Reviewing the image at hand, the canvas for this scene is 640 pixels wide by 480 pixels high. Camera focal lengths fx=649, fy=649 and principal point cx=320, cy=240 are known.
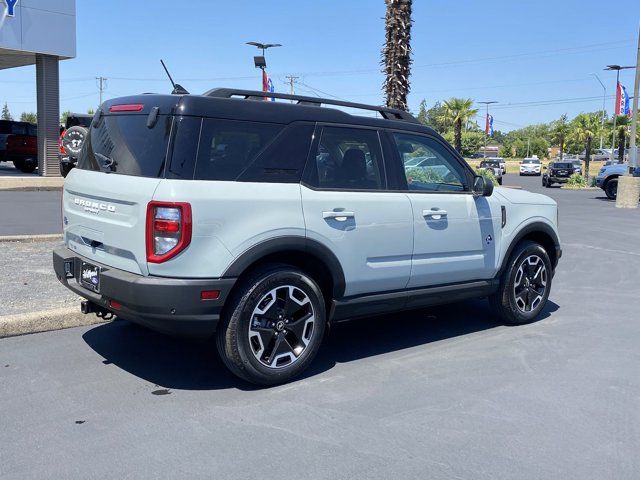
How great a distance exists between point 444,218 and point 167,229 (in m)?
2.50

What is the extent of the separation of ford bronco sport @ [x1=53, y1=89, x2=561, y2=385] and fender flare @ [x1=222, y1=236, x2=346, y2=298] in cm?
1

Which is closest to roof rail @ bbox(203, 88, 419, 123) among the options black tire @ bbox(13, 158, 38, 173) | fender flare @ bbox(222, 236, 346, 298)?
fender flare @ bbox(222, 236, 346, 298)

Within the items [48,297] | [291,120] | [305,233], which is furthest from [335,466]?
[48,297]

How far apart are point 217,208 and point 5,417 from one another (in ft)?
6.01

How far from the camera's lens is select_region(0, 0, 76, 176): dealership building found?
20.0 meters

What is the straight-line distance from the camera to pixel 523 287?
644 centimetres

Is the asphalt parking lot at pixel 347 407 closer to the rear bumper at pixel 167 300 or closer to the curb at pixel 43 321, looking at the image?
the curb at pixel 43 321

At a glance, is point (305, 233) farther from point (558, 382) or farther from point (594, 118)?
point (594, 118)

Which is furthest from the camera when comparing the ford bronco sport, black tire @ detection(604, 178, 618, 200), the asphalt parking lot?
black tire @ detection(604, 178, 618, 200)

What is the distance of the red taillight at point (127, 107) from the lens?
4.58 meters

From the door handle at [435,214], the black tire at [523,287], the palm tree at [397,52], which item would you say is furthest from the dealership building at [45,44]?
the black tire at [523,287]

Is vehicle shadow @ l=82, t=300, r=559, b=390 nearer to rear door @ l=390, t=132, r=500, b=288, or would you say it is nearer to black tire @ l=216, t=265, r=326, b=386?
black tire @ l=216, t=265, r=326, b=386

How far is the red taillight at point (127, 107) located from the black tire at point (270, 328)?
1.44 m

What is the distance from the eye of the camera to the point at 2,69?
2769 centimetres
